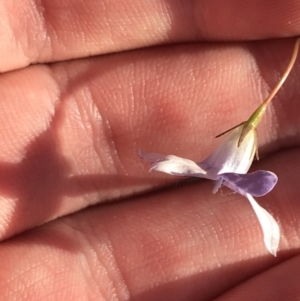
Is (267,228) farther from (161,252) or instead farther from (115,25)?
(115,25)

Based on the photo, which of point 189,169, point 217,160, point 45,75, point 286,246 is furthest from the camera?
point 45,75

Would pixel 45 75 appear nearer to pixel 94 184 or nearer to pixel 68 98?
pixel 68 98

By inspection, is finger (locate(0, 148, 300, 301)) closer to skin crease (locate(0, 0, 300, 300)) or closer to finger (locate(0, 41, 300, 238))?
skin crease (locate(0, 0, 300, 300))

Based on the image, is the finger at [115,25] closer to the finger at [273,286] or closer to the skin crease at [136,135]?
the skin crease at [136,135]

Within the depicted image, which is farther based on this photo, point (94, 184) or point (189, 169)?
point (94, 184)

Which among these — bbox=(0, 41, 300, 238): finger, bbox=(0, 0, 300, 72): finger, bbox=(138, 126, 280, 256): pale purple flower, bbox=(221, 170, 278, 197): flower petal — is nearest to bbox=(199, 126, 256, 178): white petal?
bbox=(138, 126, 280, 256): pale purple flower

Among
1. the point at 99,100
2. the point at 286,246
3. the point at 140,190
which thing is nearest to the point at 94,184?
the point at 140,190
